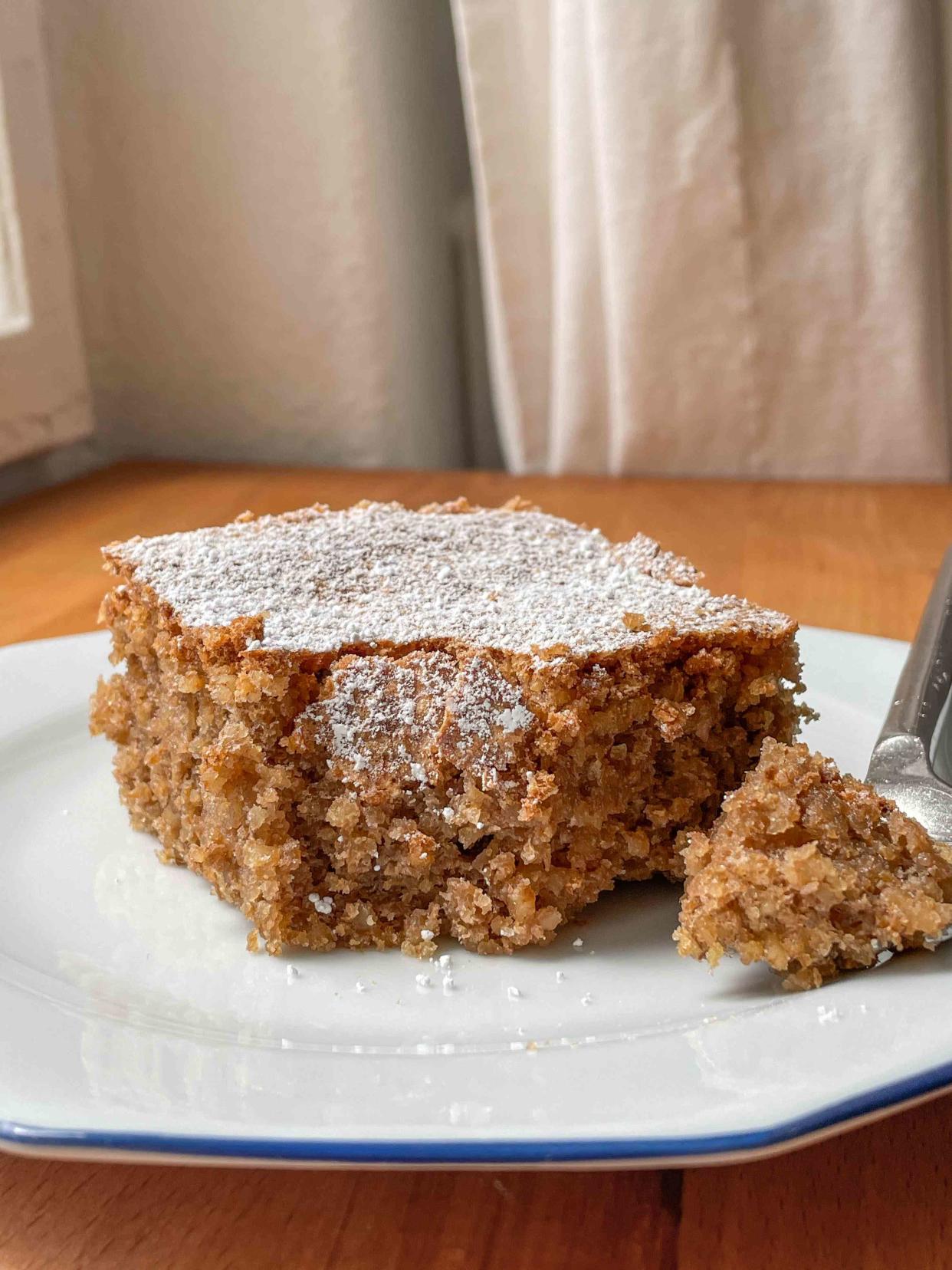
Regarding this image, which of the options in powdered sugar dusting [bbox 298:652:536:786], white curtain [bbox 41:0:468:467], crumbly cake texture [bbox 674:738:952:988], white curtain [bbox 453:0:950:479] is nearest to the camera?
crumbly cake texture [bbox 674:738:952:988]

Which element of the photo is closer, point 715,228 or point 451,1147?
point 451,1147

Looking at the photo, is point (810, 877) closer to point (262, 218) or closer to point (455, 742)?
point (455, 742)

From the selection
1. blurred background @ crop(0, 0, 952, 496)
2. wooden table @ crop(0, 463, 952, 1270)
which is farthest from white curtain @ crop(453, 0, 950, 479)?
wooden table @ crop(0, 463, 952, 1270)

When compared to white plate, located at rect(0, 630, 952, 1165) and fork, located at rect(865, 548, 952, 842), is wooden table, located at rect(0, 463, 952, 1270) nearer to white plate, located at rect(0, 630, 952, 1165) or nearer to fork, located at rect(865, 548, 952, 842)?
white plate, located at rect(0, 630, 952, 1165)

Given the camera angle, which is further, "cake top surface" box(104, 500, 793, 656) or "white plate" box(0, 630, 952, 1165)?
"cake top surface" box(104, 500, 793, 656)

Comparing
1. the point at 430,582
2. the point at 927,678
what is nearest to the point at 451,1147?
the point at 430,582

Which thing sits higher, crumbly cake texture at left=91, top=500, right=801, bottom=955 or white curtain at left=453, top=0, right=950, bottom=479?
white curtain at left=453, top=0, right=950, bottom=479

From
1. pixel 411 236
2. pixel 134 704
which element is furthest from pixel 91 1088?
pixel 411 236
